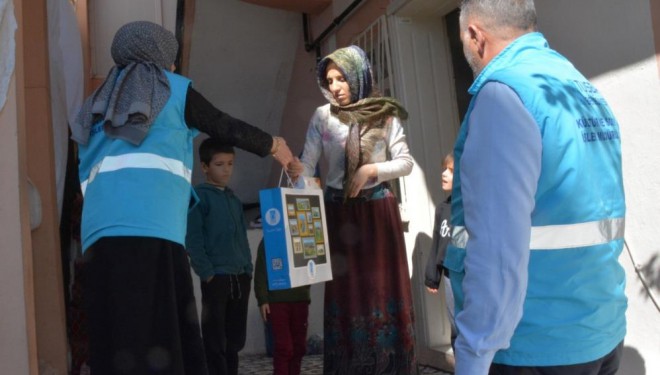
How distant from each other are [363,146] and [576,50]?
3.92ft

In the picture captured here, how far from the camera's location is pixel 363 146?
4242 millimetres

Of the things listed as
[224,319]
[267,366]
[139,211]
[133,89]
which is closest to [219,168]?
[224,319]

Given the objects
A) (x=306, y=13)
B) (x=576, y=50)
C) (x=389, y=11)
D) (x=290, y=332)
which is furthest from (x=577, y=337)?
(x=306, y=13)

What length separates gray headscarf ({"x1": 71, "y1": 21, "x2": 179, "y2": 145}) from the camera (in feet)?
9.60

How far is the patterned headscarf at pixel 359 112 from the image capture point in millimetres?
4223

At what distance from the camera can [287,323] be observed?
4.62 metres

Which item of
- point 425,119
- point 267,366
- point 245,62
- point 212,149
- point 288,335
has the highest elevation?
point 245,62

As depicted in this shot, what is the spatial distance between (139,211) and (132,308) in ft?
1.16

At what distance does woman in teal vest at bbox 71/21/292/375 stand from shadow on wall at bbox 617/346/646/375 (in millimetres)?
1949

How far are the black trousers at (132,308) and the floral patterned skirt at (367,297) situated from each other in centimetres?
145

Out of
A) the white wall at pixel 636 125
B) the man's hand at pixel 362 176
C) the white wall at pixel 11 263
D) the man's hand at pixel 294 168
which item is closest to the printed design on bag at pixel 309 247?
the man's hand at pixel 294 168

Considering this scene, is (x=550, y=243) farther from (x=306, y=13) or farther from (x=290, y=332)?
(x=306, y=13)

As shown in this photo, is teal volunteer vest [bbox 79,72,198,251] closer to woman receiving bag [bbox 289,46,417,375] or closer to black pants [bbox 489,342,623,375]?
woman receiving bag [bbox 289,46,417,375]

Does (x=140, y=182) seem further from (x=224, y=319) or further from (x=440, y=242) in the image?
(x=440, y=242)
